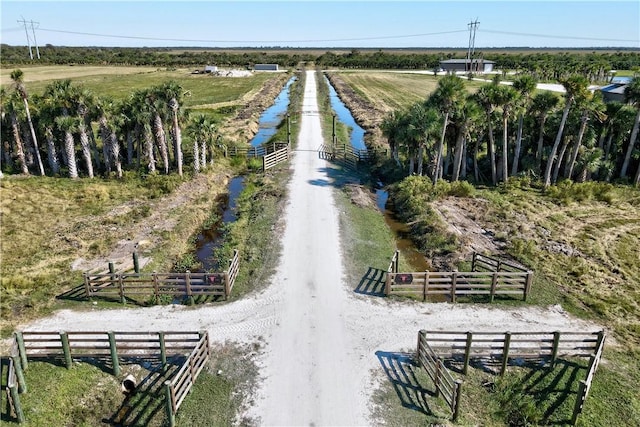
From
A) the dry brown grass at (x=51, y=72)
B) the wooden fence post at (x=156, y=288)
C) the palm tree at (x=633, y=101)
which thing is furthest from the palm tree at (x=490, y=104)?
the dry brown grass at (x=51, y=72)

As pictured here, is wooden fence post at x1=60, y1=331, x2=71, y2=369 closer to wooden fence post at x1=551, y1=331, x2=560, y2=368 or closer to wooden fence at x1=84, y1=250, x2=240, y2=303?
wooden fence at x1=84, y1=250, x2=240, y2=303

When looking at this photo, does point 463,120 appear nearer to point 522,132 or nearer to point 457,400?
point 522,132

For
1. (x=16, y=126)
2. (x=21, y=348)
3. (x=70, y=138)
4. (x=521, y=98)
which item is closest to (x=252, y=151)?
(x=70, y=138)

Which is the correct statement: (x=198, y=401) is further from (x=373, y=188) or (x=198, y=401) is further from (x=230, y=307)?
(x=373, y=188)

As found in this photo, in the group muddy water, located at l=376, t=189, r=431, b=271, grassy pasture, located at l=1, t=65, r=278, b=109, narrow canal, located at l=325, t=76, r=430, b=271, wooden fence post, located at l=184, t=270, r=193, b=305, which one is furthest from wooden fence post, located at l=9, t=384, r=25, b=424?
grassy pasture, located at l=1, t=65, r=278, b=109

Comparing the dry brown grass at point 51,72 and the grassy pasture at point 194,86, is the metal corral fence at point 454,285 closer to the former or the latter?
the grassy pasture at point 194,86

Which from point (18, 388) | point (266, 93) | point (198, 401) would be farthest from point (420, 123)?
point (266, 93)
